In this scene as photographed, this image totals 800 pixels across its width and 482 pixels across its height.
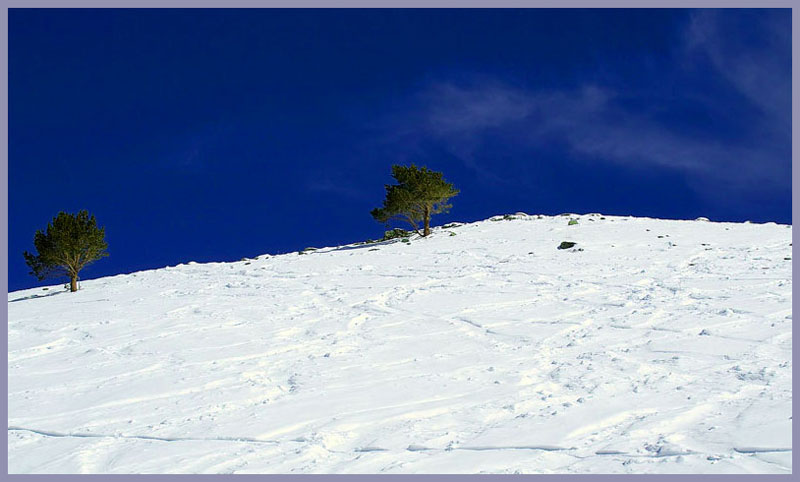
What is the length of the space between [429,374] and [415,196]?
80.8 feet

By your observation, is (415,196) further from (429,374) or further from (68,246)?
(429,374)

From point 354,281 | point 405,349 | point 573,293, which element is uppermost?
point 354,281

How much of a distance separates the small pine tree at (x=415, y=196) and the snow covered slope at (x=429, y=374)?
1468cm

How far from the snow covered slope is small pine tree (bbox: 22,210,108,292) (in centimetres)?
861

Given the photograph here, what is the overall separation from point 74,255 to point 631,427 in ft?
86.5

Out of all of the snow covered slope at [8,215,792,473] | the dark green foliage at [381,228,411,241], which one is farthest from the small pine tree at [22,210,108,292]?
the dark green foliage at [381,228,411,241]

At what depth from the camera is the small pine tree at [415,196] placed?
33.2 metres

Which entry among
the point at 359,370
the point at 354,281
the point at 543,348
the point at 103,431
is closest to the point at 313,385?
the point at 359,370

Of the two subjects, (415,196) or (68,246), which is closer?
(68,246)

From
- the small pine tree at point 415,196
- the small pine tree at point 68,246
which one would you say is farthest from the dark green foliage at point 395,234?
the small pine tree at point 68,246

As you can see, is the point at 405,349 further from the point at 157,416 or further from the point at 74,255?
the point at 74,255

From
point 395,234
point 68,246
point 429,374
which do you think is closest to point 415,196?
point 395,234

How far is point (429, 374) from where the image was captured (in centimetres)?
903

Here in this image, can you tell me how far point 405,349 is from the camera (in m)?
10.6
